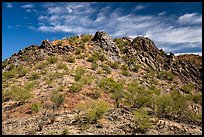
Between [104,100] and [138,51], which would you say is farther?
[138,51]

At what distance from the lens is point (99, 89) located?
78.9 feet

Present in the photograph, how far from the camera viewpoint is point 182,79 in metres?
34.6

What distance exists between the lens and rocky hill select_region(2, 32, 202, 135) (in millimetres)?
15352

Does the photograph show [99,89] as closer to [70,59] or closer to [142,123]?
[70,59]

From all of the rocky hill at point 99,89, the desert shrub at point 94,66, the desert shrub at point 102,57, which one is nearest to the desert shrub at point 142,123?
the rocky hill at point 99,89

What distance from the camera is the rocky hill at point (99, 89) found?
15352 millimetres

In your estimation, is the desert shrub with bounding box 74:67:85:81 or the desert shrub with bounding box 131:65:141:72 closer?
the desert shrub with bounding box 74:67:85:81

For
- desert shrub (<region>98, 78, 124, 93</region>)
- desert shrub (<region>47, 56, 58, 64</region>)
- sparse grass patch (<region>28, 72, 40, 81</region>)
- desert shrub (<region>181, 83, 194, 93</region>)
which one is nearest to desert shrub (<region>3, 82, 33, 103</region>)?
sparse grass patch (<region>28, 72, 40, 81</region>)

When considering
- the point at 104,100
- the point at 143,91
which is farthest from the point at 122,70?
the point at 104,100

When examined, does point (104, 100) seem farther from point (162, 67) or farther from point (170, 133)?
point (162, 67)

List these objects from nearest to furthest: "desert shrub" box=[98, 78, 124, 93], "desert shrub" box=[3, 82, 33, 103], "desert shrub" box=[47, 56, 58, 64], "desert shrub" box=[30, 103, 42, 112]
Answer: "desert shrub" box=[30, 103, 42, 112]
"desert shrub" box=[3, 82, 33, 103]
"desert shrub" box=[98, 78, 124, 93]
"desert shrub" box=[47, 56, 58, 64]

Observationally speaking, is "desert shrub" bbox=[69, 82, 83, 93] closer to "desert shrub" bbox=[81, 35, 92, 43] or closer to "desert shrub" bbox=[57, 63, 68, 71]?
"desert shrub" bbox=[57, 63, 68, 71]

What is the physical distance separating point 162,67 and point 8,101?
19.3 m

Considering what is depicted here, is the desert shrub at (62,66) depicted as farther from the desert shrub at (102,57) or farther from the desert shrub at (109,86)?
the desert shrub at (102,57)
